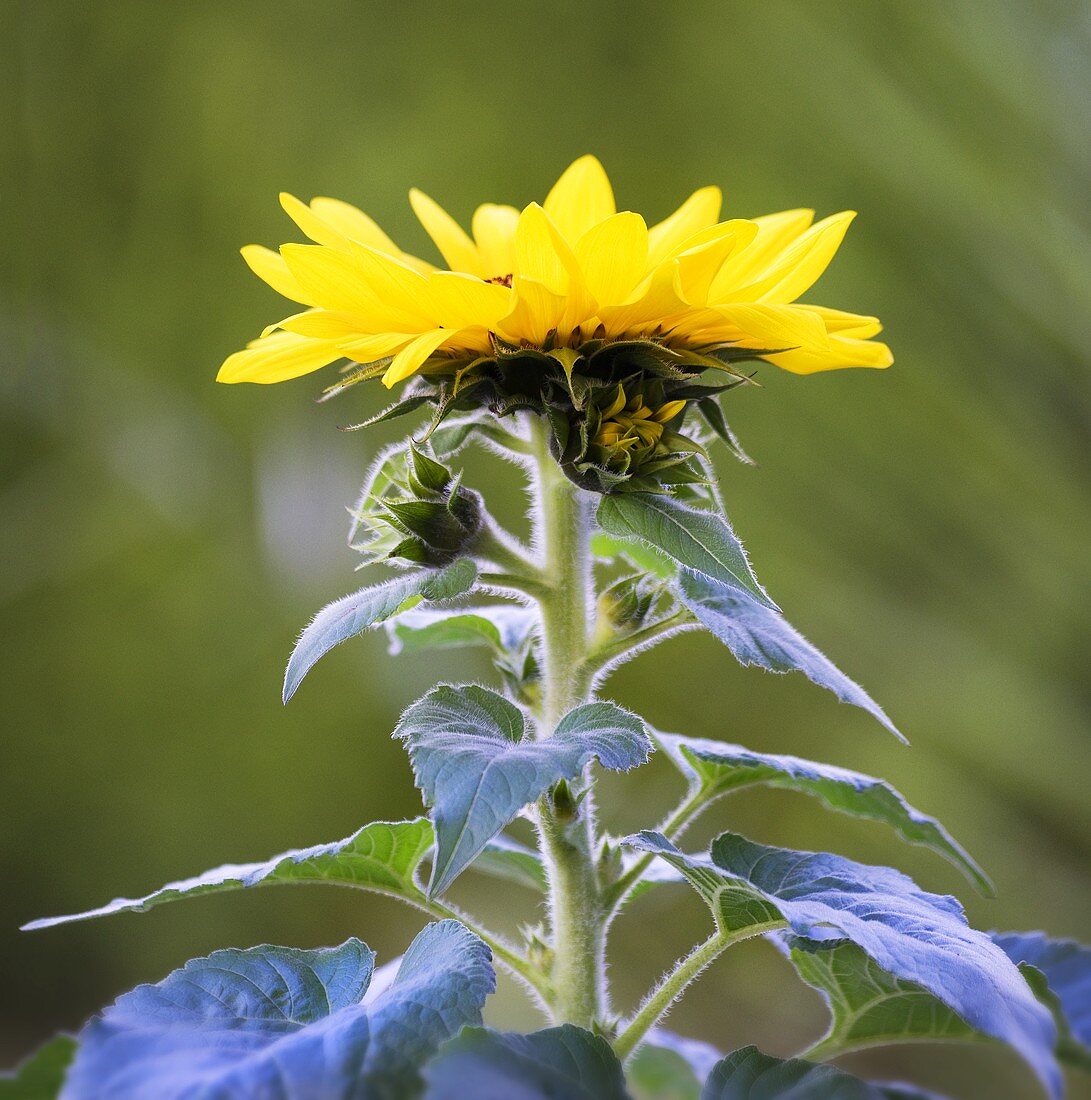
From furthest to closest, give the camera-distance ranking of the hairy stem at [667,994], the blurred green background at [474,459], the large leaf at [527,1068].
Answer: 1. the blurred green background at [474,459]
2. the hairy stem at [667,994]
3. the large leaf at [527,1068]

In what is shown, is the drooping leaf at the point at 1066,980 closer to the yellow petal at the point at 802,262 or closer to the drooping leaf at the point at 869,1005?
the drooping leaf at the point at 869,1005

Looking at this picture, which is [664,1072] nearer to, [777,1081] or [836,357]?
[777,1081]

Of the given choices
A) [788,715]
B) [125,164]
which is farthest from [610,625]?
[125,164]

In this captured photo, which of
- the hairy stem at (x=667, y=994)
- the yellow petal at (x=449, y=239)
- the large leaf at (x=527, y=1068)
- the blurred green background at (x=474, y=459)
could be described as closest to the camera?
the large leaf at (x=527, y=1068)

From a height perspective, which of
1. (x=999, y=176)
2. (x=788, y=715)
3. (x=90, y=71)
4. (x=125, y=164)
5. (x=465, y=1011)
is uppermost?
(x=90, y=71)

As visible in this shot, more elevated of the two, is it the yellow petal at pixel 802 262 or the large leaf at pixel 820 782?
the yellow petal at pixel 802 262

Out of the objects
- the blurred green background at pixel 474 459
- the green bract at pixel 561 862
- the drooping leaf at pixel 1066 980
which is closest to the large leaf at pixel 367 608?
the green bract at pixel 561 862

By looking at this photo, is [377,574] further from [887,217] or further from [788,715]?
[887,217]
